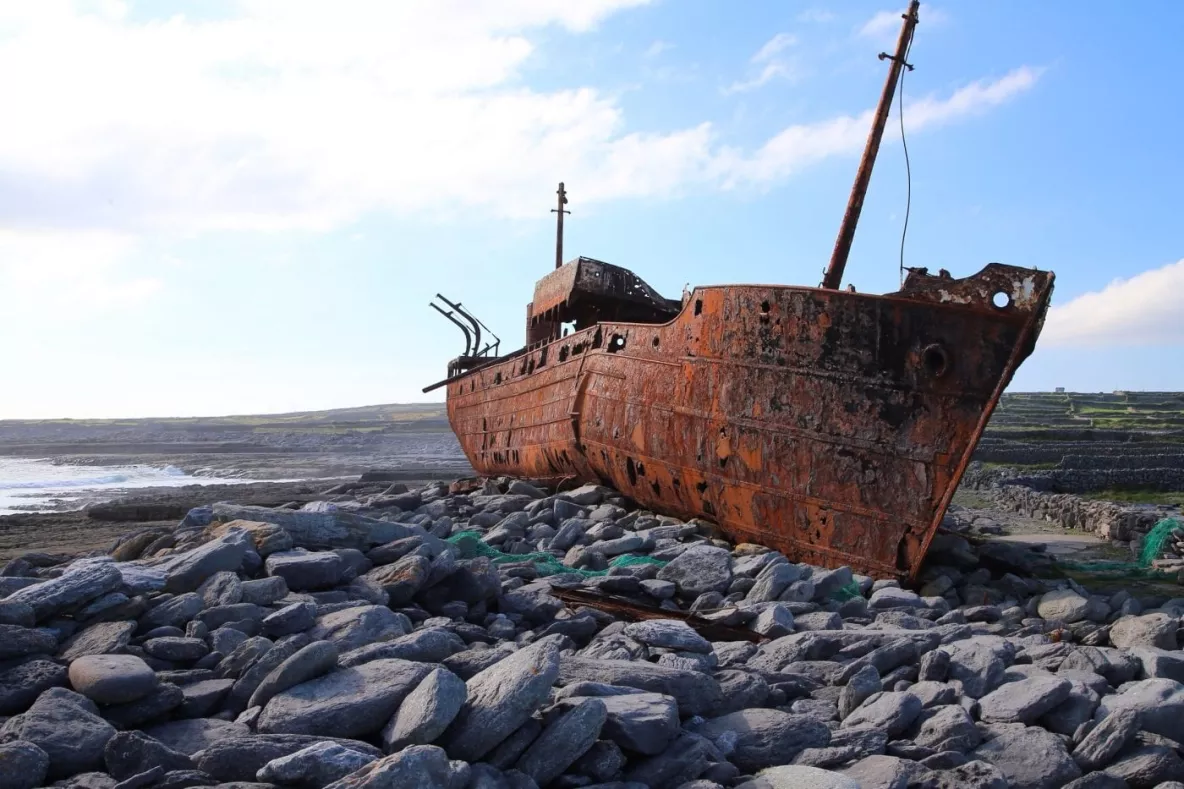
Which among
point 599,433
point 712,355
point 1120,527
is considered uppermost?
point 712,355

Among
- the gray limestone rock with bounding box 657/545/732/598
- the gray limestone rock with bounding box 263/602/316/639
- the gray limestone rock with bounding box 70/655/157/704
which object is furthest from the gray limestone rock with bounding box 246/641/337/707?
the gray limestone rock with bounding box 657/545/732/598

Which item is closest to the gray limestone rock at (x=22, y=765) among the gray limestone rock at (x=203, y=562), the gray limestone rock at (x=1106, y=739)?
the gray limestone rock at (x=203, y=562)

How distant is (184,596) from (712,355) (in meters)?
5.43

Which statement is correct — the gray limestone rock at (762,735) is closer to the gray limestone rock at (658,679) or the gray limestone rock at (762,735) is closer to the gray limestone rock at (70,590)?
the gray limestone rock at (658,679)

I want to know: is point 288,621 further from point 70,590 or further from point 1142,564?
point 1142,564

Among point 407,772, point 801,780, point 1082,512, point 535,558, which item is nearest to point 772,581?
point 535,558

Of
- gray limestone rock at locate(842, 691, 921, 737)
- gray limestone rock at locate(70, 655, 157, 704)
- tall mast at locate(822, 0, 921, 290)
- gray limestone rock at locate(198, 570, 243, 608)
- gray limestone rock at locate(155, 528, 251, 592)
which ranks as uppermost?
tall mast at locate(822, 0, 921, 290)

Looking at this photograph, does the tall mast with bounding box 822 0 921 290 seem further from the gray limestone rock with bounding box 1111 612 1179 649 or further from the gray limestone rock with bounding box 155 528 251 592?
the gray limestone rock with bounding box 155 528 251 592

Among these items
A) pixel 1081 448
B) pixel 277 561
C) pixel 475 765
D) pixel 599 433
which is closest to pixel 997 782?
pixel 475 765

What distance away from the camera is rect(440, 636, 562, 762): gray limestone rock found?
328cm

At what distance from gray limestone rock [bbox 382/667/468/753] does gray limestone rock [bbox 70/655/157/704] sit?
100cm

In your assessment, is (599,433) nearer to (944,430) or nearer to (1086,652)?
(944,430)

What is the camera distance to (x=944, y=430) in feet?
24.0

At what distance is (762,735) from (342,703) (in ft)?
5.42
